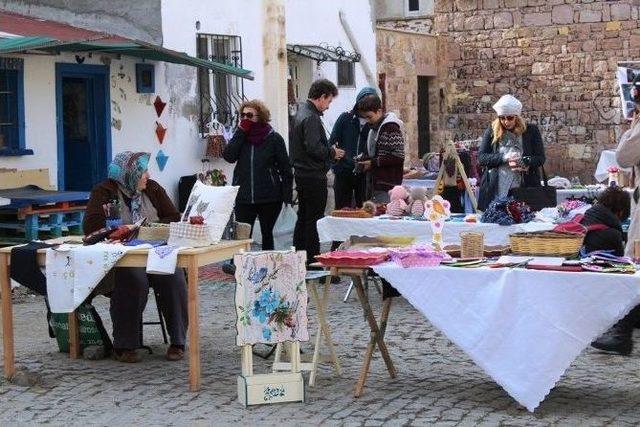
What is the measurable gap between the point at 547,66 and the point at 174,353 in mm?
17495

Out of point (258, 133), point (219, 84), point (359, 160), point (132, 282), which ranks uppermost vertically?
point (219, 84)

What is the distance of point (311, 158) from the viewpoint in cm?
1084

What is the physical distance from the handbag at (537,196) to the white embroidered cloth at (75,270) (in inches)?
140

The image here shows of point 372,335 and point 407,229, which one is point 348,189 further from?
point 372,335

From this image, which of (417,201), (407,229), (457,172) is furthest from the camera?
(457,172)

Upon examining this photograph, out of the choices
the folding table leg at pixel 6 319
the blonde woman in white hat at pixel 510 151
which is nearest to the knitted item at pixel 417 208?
the blonde woman in white hat at pixel 510 151

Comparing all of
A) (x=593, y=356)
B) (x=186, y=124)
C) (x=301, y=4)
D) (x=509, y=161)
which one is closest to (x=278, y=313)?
(x=593, y=356)

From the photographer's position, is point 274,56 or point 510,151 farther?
point 274,56

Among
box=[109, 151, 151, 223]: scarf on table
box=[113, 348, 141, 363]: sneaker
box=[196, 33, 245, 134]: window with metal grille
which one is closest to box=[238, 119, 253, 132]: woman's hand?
box=[109, 151, 151, 223]: scarf on table

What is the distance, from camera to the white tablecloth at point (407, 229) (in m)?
9.01

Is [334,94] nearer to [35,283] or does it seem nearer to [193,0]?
[35,283]

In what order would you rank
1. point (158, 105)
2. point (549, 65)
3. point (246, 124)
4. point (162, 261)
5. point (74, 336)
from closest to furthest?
point (162, 261)
point (74, 336)
point (246, 124)
point (158, 105)
point (549, 65)

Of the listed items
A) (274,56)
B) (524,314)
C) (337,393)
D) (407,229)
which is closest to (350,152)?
(407,229)

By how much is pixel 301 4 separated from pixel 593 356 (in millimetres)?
11928
